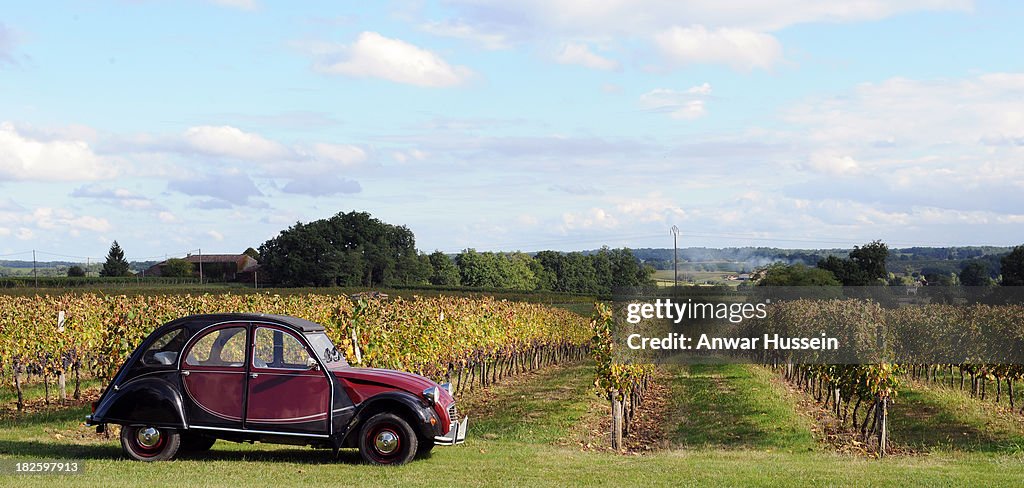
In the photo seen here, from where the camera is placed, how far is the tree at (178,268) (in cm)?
12569

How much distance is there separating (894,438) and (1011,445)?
8.66ft

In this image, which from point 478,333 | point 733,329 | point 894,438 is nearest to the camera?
point 894,438

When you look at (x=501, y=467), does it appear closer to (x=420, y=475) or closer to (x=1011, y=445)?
(x=420, y=475)

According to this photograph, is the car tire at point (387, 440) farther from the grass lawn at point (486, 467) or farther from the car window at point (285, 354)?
the car window at point (285, 354)

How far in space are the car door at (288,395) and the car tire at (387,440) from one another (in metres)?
0.53

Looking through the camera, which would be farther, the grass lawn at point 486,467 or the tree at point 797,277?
the tree at point 797,277

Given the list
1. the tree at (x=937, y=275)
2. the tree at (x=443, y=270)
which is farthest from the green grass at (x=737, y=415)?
the tree at (x=443, y=270)

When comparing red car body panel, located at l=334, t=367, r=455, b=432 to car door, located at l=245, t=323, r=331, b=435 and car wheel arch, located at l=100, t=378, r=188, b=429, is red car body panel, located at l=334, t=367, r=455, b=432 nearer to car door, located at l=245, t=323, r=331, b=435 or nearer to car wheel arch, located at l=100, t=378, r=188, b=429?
car door, located at l=245, t=323, r=331, b=435

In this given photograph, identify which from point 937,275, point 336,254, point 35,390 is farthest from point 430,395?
point 937,275

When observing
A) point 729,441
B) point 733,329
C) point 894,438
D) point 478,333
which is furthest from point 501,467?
point 733,329

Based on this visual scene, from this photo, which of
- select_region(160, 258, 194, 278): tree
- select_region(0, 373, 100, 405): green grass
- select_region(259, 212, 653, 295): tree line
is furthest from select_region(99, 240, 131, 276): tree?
select_region(0, 373, 100, 405): green grass

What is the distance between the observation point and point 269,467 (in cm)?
1151

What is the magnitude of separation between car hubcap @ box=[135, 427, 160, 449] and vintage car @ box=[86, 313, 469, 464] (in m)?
0.01

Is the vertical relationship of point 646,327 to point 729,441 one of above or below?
above
